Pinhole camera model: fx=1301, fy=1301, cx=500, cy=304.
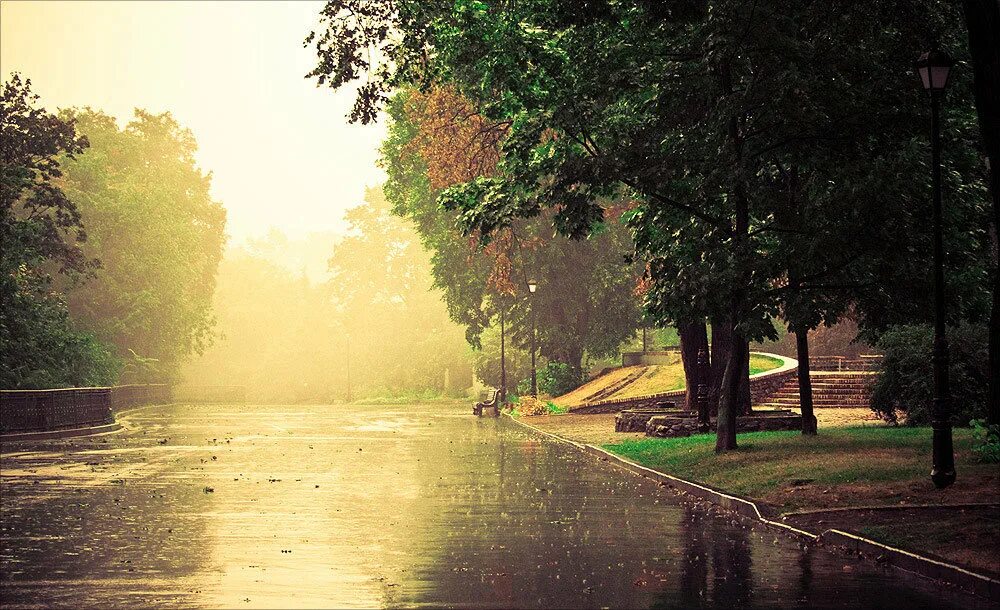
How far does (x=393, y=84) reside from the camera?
1058 inches

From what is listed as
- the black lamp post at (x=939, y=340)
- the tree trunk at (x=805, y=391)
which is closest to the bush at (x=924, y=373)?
the tree trunk at (x=805, y=391)

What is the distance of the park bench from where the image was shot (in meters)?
61.1

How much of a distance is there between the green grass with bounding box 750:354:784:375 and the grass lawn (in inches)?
1258

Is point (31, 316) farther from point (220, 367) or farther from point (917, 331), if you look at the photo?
point (220, 367)

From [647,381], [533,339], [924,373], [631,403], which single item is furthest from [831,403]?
[924,373]

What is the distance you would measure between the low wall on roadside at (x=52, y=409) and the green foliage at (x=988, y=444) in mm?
32208

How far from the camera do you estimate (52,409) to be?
143 feet

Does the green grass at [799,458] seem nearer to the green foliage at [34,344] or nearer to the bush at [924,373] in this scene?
the bush at [924,373]

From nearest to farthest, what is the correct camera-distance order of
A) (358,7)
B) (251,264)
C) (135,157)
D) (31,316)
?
(358,7) → (31,316) → (135,157) → (251,264)

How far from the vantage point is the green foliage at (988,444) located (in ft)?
57.8

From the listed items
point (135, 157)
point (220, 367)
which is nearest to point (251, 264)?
point (220, 367)

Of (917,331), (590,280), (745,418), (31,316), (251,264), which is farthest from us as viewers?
(251,264)

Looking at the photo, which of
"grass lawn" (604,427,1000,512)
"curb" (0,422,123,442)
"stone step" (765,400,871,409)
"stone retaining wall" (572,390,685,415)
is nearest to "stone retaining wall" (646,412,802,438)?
"grass lawn" (604,427,1000,512)

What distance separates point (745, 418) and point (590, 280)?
104ft
